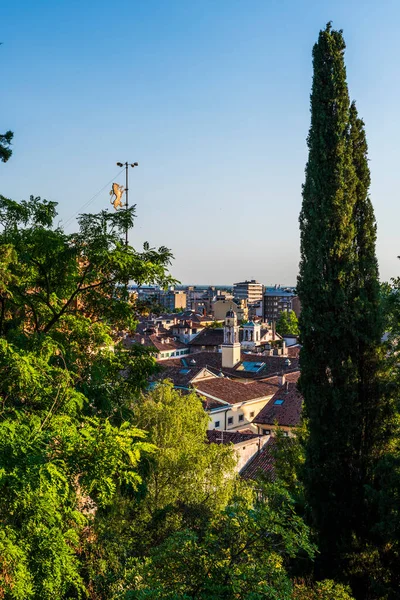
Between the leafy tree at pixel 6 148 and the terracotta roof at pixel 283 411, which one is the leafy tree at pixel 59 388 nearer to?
the leafy tree at pixel 6 148

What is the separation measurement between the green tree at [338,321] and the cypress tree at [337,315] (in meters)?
0.02

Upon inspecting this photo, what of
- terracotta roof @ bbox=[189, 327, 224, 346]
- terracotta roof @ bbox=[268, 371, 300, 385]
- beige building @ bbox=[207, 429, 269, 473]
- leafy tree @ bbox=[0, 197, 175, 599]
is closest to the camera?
leafy tree @ bbox=[0, 197, 175, 599]

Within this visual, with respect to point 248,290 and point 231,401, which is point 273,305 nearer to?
point 248,290

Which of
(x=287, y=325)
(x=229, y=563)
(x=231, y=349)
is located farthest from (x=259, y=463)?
(x=287, y=325)

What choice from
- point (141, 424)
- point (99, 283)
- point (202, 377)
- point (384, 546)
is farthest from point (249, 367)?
point (99, 283)

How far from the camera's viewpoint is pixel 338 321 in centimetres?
1294

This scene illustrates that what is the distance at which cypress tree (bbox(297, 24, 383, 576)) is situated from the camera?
12.6 meters

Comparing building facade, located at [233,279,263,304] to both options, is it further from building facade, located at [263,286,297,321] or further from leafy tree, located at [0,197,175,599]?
leafy tree, located at [0,197,175,599]

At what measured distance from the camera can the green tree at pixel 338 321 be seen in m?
12.6

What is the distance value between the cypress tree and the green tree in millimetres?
23

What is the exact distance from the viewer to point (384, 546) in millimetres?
12078

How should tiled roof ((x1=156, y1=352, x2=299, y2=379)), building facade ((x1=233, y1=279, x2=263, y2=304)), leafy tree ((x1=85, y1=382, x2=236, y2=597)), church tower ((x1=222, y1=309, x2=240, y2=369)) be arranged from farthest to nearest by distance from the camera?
building facade ((x1=233, y1=279, x2=263, y2=304))
church tower ((x1=222, y1=309, x2=240, y2=369))
tiled roof ((x1=156, y1=352, x2=299, y2=379))
leafy tree ((x1=85, y1=382, x2=236, y2=597))

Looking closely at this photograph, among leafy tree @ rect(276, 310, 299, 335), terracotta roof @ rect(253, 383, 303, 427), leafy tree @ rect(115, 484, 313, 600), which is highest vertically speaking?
leafy tree @ rect(276, 310, 299, 335)

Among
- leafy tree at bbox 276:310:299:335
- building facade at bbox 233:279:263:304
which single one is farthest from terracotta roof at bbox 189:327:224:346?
building facade at bbox 233:279:263:304
